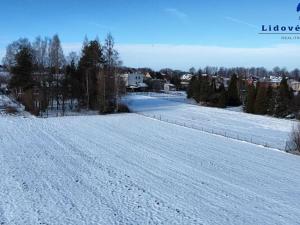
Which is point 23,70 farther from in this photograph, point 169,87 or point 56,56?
point 169,87

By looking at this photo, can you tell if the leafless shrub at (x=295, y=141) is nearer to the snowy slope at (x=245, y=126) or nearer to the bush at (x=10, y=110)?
the snowy slope at (x=245, y=126)

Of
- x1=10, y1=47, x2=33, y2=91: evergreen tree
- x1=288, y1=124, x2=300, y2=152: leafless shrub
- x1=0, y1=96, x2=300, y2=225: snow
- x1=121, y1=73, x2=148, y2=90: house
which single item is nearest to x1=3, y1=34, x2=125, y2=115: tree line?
x1=10, y1=47, x2=33, y2=91: evergreen tree

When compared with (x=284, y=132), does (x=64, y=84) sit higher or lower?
higher

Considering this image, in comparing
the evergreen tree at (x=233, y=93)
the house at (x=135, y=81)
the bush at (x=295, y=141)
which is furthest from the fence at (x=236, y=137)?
the house at (x=135, y=81)

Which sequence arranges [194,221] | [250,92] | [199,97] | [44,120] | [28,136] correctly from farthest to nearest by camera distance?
[199,97] → [250,92] → [44,120] → [28,136] → [194,221]

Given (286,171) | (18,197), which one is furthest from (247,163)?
(18,197)

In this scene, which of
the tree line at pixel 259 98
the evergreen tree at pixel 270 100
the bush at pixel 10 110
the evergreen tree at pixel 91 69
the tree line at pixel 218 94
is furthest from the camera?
the tree line at pixel 218 94

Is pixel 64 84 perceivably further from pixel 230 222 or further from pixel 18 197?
pixel 230 222

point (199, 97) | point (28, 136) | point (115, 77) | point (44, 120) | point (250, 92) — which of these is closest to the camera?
point (28, 136)
